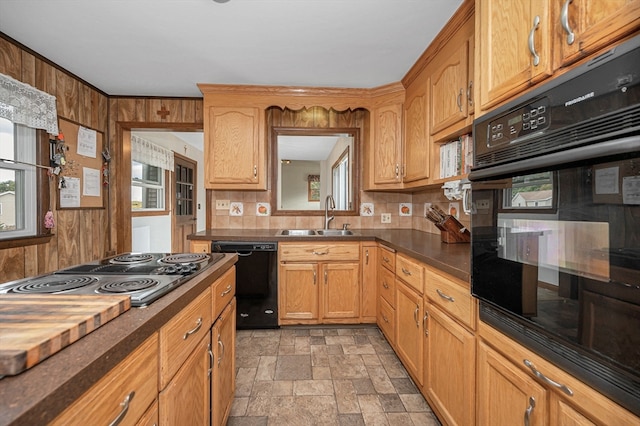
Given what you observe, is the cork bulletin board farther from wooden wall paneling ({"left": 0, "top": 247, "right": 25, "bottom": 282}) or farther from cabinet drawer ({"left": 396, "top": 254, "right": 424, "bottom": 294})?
cabinet drawer ({"left": 396, "top": 254, "right": 424, "bottom": 294})

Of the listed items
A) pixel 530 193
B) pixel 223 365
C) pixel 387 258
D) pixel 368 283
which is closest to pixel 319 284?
pixel 368 283

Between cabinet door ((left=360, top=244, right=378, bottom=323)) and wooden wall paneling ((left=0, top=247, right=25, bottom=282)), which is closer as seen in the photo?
wooden wall paneling ((left=0, top=247, right=25, bottom=282))

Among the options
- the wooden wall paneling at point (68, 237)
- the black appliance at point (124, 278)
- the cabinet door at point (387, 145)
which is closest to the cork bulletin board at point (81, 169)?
the wooden wall paneling at point (68, 237)

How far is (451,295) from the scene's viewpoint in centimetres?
131

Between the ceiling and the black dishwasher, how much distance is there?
1481 mm

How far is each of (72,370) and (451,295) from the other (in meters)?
1.31

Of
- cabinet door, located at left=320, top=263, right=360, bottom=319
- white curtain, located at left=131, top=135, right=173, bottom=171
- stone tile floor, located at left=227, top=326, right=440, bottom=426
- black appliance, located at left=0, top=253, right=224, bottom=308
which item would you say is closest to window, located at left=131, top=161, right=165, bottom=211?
white curtain, located at left=131, top=135, right=173, bottom=171

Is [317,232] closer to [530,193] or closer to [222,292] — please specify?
[222,292]

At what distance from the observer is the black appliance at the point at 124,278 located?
79cm

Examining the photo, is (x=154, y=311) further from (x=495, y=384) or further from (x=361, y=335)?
(x=361, y=335)

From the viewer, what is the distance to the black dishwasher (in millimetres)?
2492

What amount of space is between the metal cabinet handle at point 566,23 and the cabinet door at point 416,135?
1382 mm


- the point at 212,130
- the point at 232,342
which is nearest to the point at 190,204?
the point at 212,130

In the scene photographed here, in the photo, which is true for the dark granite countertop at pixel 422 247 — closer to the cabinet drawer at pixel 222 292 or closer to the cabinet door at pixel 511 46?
the cabinet door at pixel 511 46
